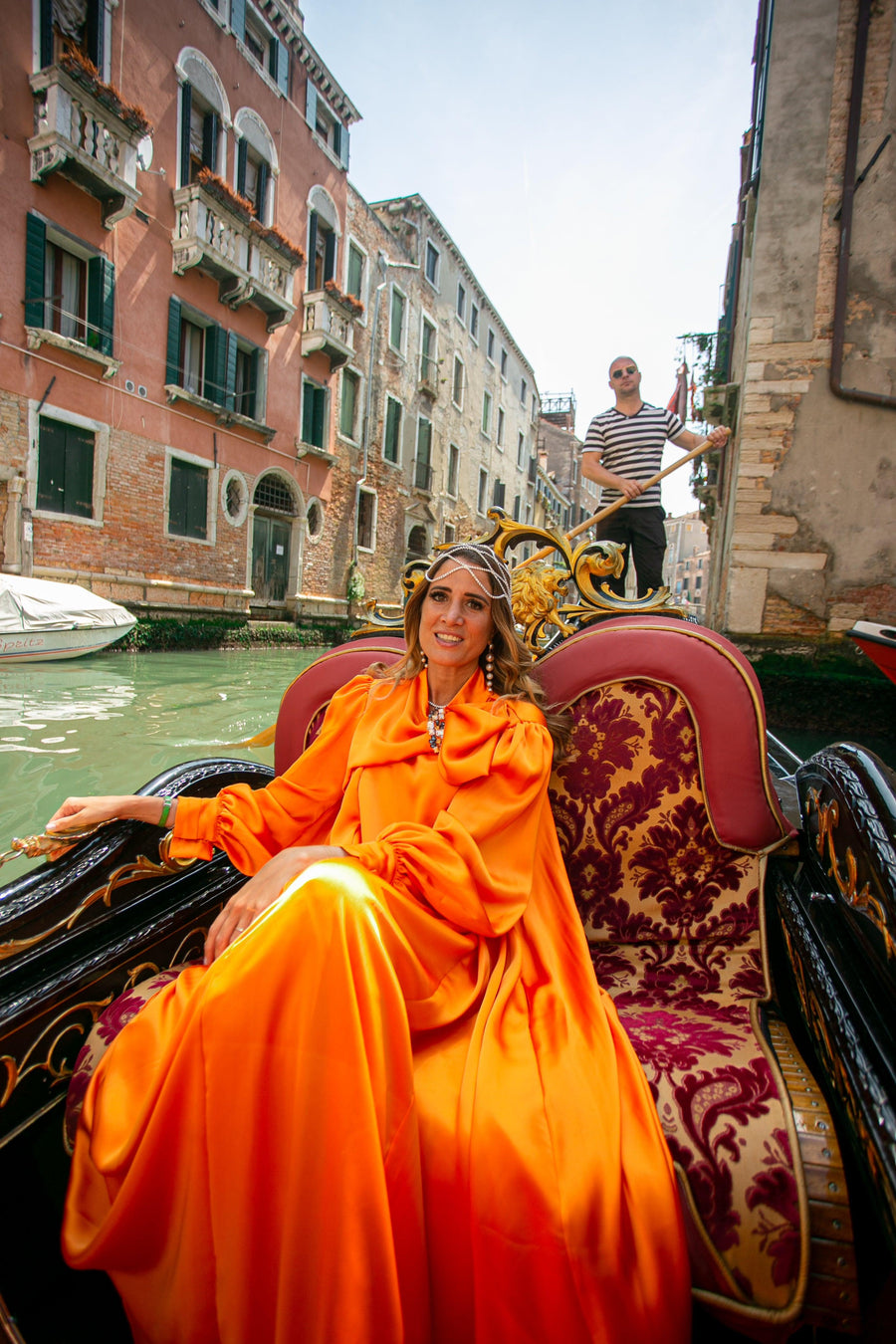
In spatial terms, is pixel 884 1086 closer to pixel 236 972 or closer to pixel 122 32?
pixel 236 972

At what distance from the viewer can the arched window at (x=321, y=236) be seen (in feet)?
44.6

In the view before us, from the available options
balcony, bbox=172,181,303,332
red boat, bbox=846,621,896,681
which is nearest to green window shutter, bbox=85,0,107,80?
balcony, bbox=172,181,303,332

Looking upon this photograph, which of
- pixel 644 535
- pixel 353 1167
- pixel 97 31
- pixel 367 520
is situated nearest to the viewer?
pixel 353 1167

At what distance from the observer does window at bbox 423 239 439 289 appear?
1814 centimetres

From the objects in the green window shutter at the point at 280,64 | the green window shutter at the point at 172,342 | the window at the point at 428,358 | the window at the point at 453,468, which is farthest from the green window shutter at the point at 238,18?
the window at the point at 453,468

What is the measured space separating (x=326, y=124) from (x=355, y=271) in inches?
102

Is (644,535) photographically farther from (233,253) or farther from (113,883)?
(233,253)

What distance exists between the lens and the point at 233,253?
11.3 m

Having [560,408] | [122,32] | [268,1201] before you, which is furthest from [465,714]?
[560,408]

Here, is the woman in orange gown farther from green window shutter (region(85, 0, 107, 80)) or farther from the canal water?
green window shutter (region(85, 0, 107, 80))

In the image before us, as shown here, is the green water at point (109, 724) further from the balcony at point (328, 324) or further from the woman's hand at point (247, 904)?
the balcony at point (328, 324)

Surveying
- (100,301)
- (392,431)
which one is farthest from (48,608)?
(392,431)

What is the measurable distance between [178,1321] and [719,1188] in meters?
0.71

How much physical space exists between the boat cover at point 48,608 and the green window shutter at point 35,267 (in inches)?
143
